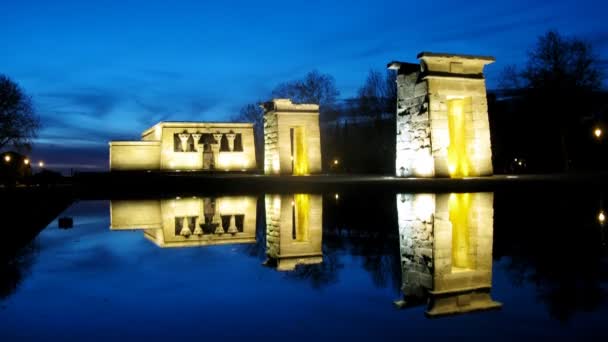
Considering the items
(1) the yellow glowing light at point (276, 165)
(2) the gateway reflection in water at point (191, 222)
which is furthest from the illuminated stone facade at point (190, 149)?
(2) the gateway reflection in water at point (191, 222)

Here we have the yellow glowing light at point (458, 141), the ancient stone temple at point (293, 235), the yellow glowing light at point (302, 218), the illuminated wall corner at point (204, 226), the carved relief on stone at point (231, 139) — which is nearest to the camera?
the ancient stone temple at point (293, 235)

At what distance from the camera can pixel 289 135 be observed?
2820cm

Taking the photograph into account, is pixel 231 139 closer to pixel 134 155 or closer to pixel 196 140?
pixel 196 140

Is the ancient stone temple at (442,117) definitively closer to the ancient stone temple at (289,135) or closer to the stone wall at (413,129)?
the stone wall at (413,129)

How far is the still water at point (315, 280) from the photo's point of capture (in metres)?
2.78

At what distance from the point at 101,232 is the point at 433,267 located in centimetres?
486

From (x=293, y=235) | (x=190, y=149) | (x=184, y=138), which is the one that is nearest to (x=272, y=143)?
(x=184, y=138)

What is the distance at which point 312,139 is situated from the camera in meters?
29.1

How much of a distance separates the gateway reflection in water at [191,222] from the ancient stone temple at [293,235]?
364 mm

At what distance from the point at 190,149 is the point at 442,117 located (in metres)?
22.6

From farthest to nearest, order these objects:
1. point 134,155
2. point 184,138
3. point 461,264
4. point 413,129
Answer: point 134,155, point 184,138, point 413,129, point 461,264

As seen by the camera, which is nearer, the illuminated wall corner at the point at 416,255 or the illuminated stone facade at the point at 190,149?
the illuminated wall corner at the point at 416,255

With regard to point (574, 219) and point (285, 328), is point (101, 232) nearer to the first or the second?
point (285, 328)

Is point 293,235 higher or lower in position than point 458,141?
lower
